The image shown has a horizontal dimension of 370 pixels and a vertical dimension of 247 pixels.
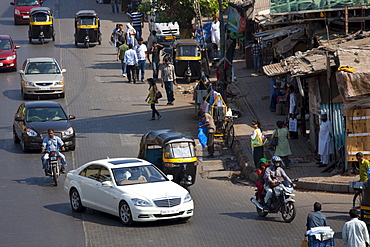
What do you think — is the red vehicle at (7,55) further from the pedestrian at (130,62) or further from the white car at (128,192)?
the white car at (128,192)

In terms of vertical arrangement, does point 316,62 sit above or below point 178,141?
above

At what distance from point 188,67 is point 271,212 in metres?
18.5

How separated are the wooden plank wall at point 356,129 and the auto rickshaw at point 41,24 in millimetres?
26884

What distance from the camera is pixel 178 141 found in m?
19.1

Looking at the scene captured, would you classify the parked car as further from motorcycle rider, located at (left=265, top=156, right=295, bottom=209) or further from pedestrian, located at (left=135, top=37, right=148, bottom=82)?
motorcycle rider, located at (left=265, top=156, right=295, bottom=209)

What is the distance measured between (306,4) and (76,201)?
11.1 metres

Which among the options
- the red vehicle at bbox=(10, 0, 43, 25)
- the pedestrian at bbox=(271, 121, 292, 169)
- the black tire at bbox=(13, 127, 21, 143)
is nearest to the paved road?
the black tire at bbox=(13, 127, 21, 143)

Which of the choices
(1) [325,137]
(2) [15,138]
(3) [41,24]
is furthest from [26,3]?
(1) [325,137]

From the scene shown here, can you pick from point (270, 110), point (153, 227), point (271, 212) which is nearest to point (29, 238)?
point (153, 227)

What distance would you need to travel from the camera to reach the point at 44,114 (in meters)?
24.6

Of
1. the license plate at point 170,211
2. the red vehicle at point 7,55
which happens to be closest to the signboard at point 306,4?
the license plate at point 170,211

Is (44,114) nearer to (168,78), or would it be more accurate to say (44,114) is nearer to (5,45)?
(168,78)

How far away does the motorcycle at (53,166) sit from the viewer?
1997 centimetres

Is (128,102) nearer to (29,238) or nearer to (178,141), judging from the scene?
(178,141)
